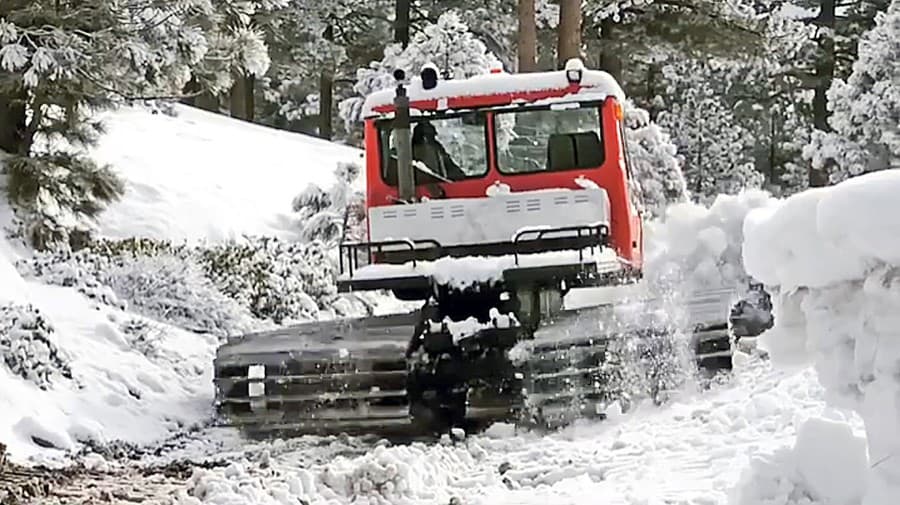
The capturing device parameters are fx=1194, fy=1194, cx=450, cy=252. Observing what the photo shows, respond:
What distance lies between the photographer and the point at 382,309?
14.7 m

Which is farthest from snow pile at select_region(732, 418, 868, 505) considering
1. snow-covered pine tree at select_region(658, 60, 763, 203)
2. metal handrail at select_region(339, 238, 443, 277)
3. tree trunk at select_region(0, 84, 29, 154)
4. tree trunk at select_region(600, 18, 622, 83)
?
snow-covered pine tree at select_region(658, 60, 763, 203)

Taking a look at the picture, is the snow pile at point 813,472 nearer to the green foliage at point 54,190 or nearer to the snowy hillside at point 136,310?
the snowy hillside at point 136,310

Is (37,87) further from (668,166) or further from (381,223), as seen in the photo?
(668,166)

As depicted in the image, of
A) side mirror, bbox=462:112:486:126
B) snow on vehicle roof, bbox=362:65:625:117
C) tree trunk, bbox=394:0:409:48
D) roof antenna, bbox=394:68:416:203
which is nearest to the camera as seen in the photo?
roof antenna, bbox=394:68:416:203

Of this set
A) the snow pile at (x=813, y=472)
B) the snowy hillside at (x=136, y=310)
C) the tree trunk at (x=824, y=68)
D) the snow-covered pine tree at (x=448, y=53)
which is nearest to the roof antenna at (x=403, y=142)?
the snowy hillside at (x=136, y=310)

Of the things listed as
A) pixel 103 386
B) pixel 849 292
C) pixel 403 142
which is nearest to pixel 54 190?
pixel 103 386

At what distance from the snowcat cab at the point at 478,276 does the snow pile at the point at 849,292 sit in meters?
4.10

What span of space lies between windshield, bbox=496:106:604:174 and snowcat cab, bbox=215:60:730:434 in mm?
12

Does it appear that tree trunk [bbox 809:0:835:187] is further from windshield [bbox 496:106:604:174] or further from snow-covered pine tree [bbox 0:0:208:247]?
snow-covered pine tree [bbox 0:0:208:247]

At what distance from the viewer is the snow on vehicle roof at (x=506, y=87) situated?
32.3 feet

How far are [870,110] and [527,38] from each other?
907cm

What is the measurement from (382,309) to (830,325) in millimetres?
11448

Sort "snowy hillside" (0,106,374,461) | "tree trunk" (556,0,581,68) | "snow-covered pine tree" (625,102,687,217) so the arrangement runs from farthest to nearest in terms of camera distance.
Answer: "snow-covered pine tree" (625,102,687,217) < "tree trunk" (556,0,581,68) < "snowy hillside" (0,106,374,461)

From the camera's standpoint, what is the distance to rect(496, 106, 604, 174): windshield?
32.5 feet
